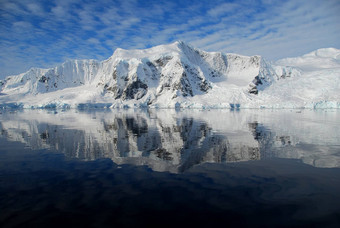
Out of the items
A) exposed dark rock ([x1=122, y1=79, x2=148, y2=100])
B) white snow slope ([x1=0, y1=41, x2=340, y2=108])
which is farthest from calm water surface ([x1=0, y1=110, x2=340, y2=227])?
exposed dark rock ([x1=122, y1=79, x2=148, y2=100])

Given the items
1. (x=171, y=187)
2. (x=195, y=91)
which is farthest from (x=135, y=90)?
(x=171, y=187)

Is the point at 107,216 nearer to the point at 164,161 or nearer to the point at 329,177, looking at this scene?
the point at 164,161

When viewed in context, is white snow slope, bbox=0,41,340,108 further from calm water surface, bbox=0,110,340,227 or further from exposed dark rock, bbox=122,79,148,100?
calm water surface, bbox=0,110,340,227

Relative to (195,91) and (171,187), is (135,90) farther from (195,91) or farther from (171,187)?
(171,187)

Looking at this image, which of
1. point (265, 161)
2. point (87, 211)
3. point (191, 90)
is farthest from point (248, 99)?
point (87, 211)

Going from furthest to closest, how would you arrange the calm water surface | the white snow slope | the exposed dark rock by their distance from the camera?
the exposed dark rock
the white snow slope
the calm water surface

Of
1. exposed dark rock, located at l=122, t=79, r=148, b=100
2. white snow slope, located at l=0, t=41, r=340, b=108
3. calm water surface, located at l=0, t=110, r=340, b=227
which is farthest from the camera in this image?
exposed dark rock, located at l=122, t=79, r=148, b=100

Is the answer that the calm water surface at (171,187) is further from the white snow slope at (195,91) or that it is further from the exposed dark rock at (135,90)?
the exposed dark rock at (135,90)

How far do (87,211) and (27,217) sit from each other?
75.6 inches

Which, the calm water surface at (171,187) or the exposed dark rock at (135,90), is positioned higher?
the exposed dark rock at (135,90)

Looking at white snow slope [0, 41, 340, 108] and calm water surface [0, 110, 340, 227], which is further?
white snow slope [0, 41, 340, 108]

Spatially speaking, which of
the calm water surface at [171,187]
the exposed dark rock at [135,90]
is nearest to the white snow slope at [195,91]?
the exposed dark rock at [135,90]

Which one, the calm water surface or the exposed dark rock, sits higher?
the exposed dark rock

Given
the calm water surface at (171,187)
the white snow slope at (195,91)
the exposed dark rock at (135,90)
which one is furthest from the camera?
the exposed dark rock at (135,90)
